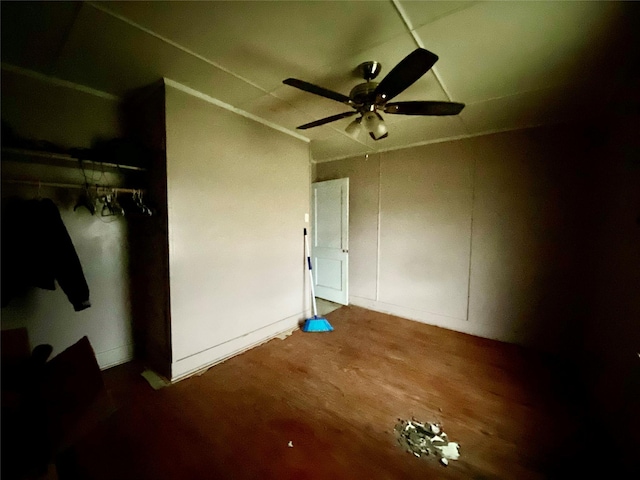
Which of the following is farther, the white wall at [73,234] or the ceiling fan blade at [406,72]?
the white wall at [73,234]

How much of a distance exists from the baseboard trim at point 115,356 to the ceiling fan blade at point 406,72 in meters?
3.00

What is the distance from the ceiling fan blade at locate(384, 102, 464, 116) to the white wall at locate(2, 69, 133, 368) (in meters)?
2.36

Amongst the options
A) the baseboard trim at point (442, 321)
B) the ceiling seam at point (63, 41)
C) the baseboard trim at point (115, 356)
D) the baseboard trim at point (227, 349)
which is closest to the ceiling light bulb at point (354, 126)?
the ceiling seam at point (63, 41)

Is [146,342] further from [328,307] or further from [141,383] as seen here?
[328,307]

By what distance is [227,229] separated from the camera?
2326 millimetres

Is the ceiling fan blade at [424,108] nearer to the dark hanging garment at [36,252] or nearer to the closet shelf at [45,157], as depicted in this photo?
the closet shelf at [45,157]

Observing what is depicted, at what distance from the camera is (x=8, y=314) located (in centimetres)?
172

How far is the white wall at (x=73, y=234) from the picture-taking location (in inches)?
68.4

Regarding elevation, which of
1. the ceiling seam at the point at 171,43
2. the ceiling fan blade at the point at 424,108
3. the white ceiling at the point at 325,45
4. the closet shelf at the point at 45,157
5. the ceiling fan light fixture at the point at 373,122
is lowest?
the closet shelf at the point at 45,157

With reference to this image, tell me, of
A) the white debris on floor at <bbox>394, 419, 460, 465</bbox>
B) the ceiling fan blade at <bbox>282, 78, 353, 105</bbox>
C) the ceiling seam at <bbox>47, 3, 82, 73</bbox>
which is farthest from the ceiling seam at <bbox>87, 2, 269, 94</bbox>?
the white debris on floor at <bbox>394, 419, 460, 465</bbox>

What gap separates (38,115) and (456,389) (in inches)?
151

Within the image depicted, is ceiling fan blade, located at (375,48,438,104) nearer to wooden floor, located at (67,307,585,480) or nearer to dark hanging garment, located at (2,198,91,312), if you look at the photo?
wooden floor, located at (67,307,585,480)

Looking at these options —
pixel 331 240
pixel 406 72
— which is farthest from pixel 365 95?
pixel 331 240

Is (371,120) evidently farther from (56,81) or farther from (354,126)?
(56,81)
